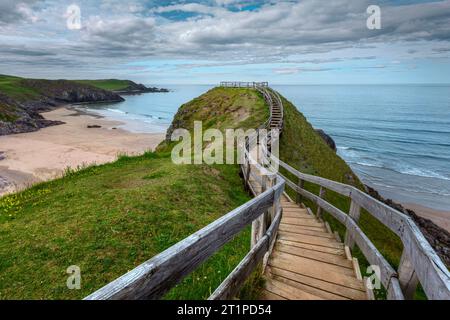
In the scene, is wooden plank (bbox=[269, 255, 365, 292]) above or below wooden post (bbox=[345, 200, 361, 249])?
below

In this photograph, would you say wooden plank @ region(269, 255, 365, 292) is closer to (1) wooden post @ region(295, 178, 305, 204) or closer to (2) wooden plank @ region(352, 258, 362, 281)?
(2) wooden plank @ region(352, 258, 362, 281)

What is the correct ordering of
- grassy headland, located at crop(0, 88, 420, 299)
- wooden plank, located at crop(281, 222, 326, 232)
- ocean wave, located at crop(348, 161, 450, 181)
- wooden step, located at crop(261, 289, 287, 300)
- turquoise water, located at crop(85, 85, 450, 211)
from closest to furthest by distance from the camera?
1. wooden step, located at crop(261, 289, 287, 300)
2. grassy headland, located at crop(0, 88, 420, 299)
3. wooden plank, located at crop(281, 222, 326, 232)
4. turquoise water, located at crop(85, 85, 450, 211)
5. ocean wave, located at crop(348, 161, 450, 181)

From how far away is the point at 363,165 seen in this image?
145ft

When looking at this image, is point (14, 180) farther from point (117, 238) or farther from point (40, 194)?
point (117, 238)

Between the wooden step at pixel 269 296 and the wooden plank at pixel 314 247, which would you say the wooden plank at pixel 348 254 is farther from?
the wooden step at pixel 269 296

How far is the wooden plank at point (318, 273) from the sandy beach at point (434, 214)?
26.1m

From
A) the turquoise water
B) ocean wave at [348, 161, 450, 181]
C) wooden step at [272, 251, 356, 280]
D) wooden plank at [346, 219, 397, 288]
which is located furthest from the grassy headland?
ocean wave at [348, 161, 450, 181]

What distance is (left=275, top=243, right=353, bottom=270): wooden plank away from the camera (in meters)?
5.10

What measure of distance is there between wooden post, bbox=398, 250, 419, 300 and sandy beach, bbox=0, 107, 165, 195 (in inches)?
873

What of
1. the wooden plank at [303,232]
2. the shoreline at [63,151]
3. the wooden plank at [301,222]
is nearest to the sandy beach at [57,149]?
the shoreline at [63,151]

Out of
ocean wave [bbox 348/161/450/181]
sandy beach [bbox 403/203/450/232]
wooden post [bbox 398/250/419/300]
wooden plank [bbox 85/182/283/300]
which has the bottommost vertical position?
sandy beach [bbox 403/203/450/232]

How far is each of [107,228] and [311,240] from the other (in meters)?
5.39

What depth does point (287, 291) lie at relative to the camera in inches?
157
